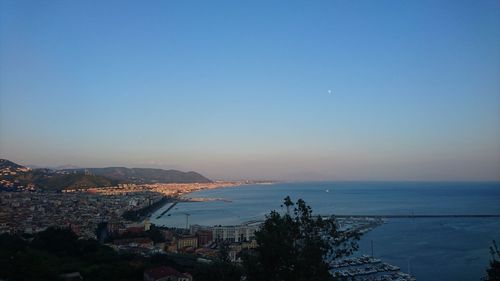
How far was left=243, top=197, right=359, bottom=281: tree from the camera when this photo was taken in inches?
127

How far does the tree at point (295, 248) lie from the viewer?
3215 mm

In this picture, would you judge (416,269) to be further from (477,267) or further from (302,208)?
(302,208)

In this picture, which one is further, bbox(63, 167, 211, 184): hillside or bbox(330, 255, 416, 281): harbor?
bbox(63, 167, 211, 184): hillside

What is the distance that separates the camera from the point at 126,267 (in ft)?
35.2

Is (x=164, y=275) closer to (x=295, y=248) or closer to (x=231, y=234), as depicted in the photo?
(x=295, y=248)

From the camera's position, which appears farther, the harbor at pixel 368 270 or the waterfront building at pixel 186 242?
the waterfront building at pixel 186 242

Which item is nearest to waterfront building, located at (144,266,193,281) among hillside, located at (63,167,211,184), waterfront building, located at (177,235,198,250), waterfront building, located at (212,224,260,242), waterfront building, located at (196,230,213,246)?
waterfront building, located at (177,235,198,250)

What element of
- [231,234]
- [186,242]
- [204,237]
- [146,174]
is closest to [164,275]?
[186,242]

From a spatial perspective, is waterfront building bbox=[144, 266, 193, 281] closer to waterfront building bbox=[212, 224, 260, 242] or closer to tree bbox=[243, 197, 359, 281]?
tree bbox=[243, 197, 359, 281]

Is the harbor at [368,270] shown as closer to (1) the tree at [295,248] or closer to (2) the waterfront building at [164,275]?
(2) the waterfront building at [164,275]

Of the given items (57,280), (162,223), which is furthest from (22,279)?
(162,223)

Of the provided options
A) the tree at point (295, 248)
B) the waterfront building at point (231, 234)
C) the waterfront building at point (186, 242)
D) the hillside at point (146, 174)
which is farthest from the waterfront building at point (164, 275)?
the hillside at point (146, 174)

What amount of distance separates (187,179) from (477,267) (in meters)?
112

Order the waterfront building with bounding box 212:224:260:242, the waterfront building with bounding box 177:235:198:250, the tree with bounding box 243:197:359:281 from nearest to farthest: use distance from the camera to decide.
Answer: the tree with bounding box 243:197:359:281
the waterfront building with bounding box 177:235:198:250
the waterfront building with bounding box 212:224:260:242
